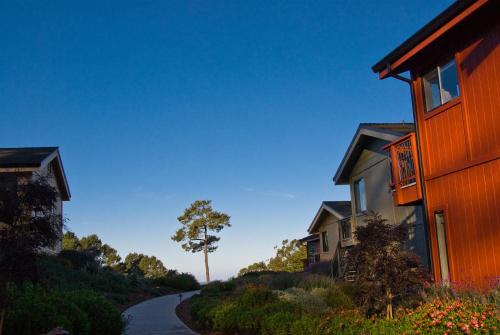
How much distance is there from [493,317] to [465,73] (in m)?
5.30

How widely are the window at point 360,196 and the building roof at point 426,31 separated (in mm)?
9116

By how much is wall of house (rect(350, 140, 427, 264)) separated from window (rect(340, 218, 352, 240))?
1.08 metres

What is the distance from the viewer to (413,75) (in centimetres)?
1254

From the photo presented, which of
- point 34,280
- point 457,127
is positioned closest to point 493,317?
point 457,127

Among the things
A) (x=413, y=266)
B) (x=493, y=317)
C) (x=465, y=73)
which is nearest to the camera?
(x=493, y=317)

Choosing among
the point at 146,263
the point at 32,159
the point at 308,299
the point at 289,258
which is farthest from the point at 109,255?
the point at 308,299

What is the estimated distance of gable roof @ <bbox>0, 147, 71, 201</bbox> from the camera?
2417 cm

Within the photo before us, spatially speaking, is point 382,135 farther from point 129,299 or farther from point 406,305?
point 129,299

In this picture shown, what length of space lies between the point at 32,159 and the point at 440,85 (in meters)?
20.0

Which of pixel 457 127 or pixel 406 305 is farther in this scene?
pixel 457 127

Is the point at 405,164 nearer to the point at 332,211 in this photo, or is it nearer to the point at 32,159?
the point at 332,211

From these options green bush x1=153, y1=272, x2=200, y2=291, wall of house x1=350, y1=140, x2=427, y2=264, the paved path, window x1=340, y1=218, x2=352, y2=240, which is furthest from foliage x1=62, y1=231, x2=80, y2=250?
wall of house x1=350, y1=140, x2=427, y2=264

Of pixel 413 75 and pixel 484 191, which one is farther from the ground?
pixel 413 75

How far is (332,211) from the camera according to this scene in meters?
30.0
